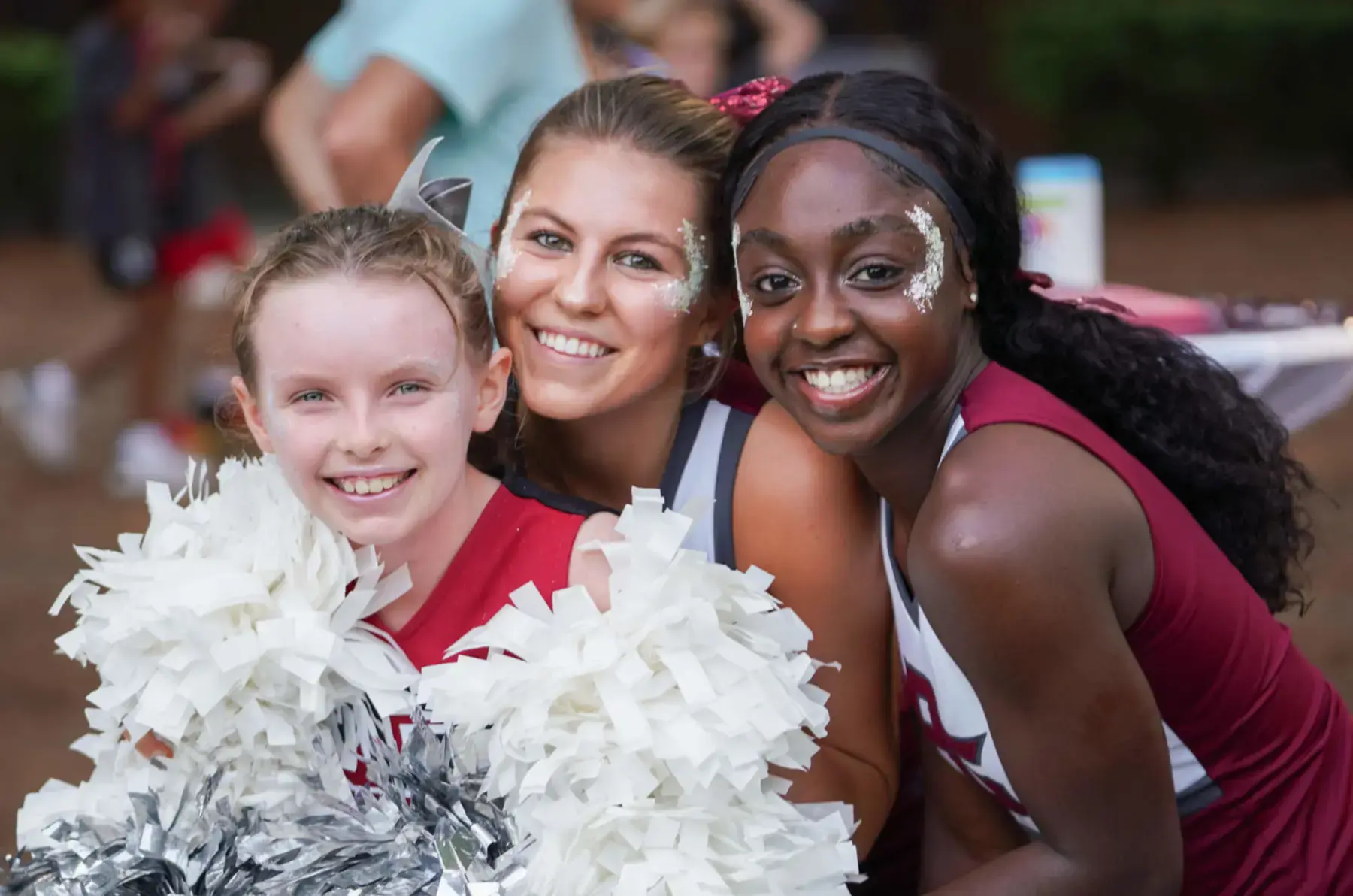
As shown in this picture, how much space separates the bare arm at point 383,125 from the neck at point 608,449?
2.93ft

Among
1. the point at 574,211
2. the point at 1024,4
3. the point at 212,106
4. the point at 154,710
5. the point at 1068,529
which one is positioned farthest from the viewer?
the point at 1024,4

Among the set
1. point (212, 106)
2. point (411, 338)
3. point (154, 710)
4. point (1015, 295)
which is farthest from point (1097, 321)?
point (212, 106)

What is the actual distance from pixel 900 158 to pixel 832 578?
1.95ft

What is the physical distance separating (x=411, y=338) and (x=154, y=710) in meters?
0.56

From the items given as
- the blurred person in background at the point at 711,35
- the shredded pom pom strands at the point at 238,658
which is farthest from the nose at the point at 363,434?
the blurred person in background at the point at 711,35

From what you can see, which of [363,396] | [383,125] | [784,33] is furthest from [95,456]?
[363,396]

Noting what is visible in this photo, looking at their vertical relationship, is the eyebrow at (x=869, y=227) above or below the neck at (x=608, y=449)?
above

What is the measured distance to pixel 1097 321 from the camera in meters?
2.12

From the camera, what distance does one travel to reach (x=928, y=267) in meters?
1.92

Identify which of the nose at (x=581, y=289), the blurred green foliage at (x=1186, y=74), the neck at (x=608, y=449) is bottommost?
the neck at (x=608, y=449)

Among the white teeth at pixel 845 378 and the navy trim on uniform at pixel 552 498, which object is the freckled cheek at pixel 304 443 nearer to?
the navy trim on uniform at pixel 552 498

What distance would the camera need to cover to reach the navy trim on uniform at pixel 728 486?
7.27 ft

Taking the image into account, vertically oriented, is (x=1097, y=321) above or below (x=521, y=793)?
above

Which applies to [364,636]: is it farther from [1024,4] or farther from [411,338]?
[1024,4]
